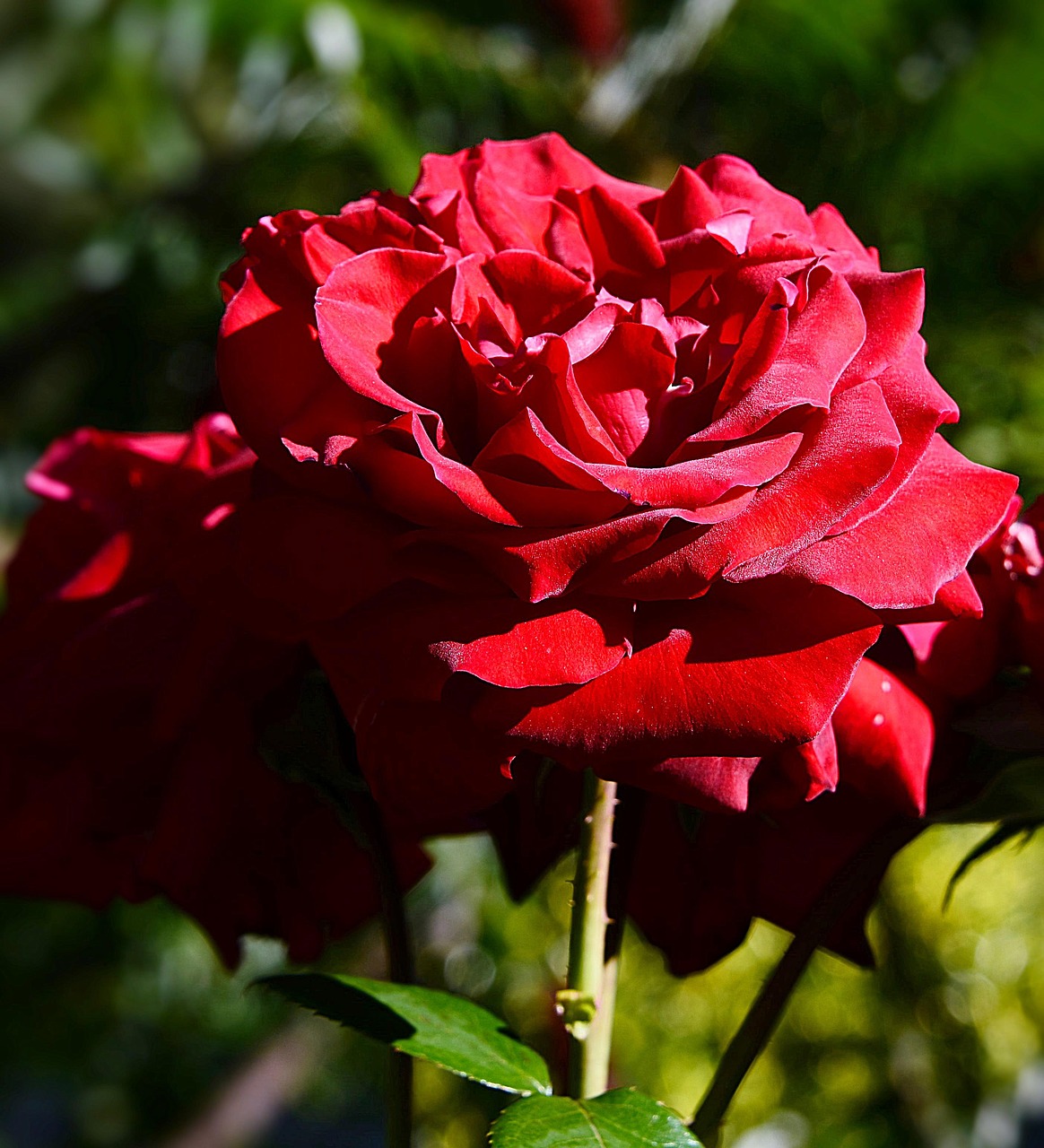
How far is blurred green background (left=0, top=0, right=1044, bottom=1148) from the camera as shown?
104 centimetres

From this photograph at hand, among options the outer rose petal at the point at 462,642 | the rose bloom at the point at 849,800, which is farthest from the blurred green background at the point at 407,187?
the outer rose petal at the point at 462,642

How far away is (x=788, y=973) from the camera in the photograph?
0.83ft

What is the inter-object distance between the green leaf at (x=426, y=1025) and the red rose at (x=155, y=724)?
44 mm

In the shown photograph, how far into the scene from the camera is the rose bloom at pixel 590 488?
7.8 inches

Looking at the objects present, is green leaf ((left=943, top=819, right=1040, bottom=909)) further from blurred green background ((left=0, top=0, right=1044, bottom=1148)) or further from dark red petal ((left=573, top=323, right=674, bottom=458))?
blurred green background ((left=0, top=0, right=1044, bottom=1148))

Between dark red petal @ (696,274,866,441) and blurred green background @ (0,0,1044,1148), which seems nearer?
dark red petal @ (696,274,866,441)

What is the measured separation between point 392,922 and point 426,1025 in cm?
3

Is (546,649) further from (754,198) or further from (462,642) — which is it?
(754,198)

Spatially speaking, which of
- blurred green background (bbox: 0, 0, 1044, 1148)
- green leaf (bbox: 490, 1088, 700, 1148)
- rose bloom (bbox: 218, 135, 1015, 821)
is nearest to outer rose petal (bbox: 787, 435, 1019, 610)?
rose bloom (bbox: 218, 135, 1015, 821)

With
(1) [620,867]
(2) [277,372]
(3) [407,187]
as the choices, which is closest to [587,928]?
(1) [620,867]

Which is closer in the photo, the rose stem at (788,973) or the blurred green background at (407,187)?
the rose stem at (788,973)

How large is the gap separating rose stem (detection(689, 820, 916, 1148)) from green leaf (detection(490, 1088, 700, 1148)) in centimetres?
3

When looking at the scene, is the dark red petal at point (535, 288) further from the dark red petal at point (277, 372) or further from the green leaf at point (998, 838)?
the green leaf at point (998, 838)

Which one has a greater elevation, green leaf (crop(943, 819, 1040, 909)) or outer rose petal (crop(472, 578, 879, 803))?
outer rose petal (crop(472, 578, 879, 803))
